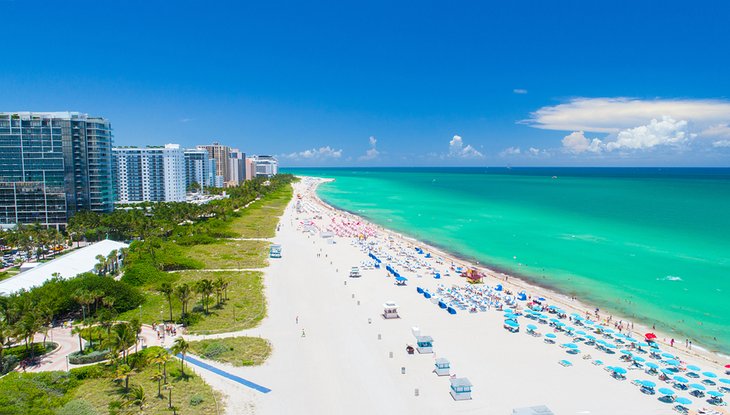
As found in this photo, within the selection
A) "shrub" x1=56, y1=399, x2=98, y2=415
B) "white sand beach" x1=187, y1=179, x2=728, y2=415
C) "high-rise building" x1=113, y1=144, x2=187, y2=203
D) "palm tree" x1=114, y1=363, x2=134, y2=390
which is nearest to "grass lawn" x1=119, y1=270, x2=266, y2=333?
"white sand beach" x1=187, y1=179, x2=728, y2=415

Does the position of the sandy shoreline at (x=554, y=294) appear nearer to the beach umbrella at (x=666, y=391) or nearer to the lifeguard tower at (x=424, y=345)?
the beach umbrella at (x=666, y=391)

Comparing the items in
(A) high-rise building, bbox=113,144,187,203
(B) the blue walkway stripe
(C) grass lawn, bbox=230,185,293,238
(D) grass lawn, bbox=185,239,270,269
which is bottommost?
(B) the blue walkway stripe

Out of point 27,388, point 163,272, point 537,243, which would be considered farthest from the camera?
point 537,243

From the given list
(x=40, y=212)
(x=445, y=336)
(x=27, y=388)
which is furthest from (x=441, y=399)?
(x=40, y=212)

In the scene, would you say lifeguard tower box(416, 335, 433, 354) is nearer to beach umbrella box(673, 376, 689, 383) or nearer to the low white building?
beach umbrella box(673, 376, 689, 383)

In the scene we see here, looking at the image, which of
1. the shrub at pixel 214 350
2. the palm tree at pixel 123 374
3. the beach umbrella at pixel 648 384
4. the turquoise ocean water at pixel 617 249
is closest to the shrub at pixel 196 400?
the palm tree at pixel 123 374

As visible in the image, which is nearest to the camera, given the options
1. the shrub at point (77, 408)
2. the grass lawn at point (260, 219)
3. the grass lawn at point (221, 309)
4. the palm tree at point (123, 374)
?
the shrub at point (77, 408)

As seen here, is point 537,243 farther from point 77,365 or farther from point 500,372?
point 77,365
